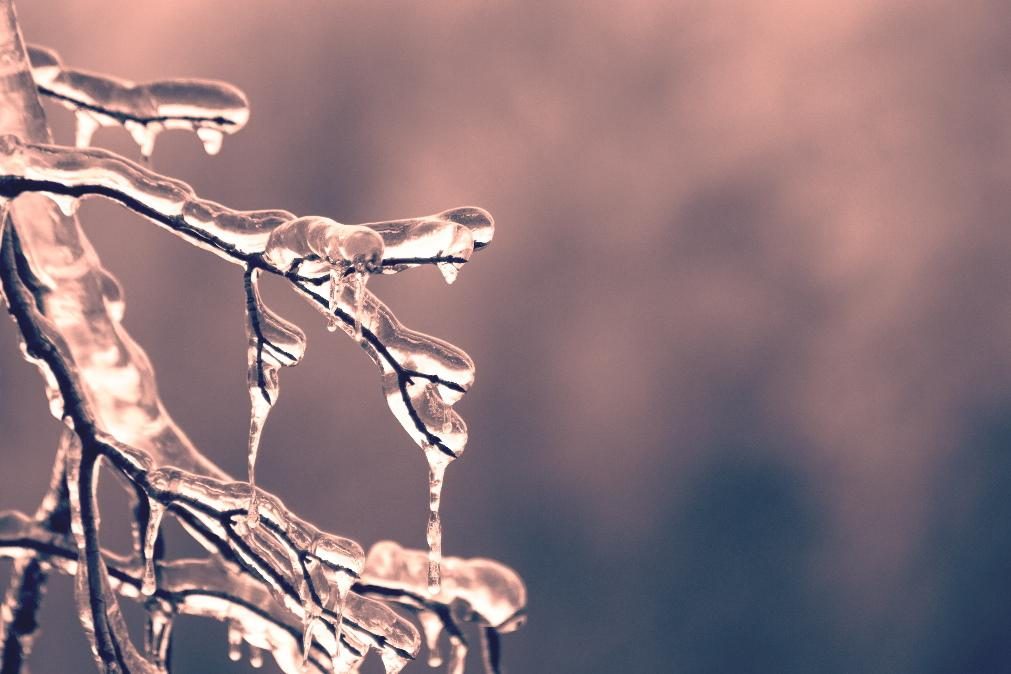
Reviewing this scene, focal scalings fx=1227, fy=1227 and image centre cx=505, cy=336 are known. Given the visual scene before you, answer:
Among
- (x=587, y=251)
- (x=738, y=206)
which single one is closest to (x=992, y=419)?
(x=738, y=206)

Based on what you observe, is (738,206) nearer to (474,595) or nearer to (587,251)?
(587,251)

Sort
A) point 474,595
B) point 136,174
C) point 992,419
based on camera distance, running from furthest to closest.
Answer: point 992,419 → point 474,595 → point 136,174

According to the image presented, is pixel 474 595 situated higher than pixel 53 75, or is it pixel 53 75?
pixel 53 75

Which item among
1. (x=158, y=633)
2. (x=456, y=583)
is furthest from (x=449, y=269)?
(x=158, y=633)

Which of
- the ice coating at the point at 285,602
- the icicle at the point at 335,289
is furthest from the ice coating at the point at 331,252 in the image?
the ice coating at the point at 285,602

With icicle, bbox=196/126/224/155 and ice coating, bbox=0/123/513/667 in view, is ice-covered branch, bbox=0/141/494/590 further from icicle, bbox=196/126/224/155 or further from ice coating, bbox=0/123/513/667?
icicle, bbox=196/126/224/155

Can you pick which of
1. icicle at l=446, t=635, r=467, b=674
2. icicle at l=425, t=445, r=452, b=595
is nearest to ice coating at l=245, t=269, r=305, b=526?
icicle at l=425, t=445, r=452, b=595
